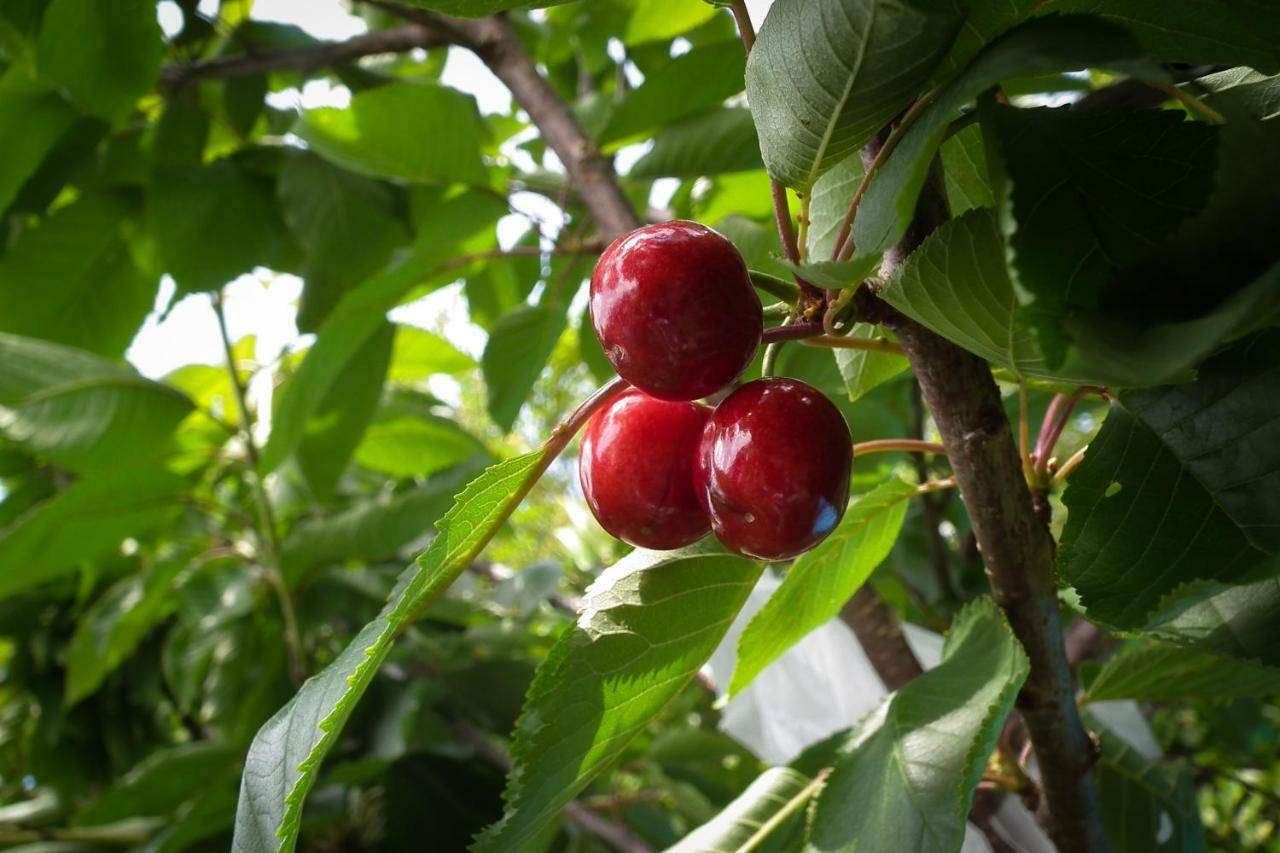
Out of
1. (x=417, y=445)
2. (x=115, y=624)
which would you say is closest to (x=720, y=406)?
(x=417, y=445)

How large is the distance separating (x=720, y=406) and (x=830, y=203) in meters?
0.15

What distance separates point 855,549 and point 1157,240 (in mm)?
391

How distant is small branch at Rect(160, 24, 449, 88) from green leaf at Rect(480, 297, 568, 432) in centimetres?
40

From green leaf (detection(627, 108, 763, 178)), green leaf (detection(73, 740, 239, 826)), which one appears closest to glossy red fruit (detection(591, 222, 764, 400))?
green leaf (detection(627, 108, 763, 178))

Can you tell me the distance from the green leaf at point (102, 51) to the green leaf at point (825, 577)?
102 cm

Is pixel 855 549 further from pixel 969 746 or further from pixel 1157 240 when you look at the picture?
pixel 1157 240

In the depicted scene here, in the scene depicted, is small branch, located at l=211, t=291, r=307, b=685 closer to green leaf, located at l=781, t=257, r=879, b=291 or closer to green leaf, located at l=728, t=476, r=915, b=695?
green leaf, located at l=728, t=476, r=915, b=695

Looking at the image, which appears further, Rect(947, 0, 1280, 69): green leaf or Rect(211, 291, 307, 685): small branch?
Rect(211, 291, 307, 685): small branch

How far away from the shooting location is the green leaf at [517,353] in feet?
4.56

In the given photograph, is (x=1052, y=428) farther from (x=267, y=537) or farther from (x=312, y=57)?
(x=267, y=537)

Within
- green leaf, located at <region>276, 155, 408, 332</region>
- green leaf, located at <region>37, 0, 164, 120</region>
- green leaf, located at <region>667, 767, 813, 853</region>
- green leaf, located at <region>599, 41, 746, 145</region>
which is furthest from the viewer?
green leaf, located at <region>276, 155, 408, 332</region>

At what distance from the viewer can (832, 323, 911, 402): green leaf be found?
599 mm

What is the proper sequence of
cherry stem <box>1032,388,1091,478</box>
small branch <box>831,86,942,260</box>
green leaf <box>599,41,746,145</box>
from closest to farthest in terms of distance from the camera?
small branch <box>831,86,942,260</box> < cherry stem <box>1032,388,1091,478</box> < green leaf <box>599,41,746,145</box>

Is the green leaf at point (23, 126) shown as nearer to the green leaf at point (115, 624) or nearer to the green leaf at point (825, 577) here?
the green leaf at point (115, 624)
